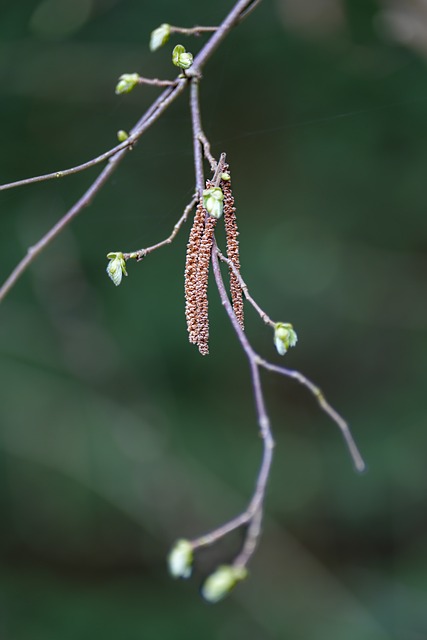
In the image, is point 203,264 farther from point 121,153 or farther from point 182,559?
point 182,559

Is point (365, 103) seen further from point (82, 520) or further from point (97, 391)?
point (82, 520)

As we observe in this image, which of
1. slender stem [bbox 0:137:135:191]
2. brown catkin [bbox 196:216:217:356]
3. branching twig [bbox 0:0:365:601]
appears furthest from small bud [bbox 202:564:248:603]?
slender stem [bbox 0:137:135:191]

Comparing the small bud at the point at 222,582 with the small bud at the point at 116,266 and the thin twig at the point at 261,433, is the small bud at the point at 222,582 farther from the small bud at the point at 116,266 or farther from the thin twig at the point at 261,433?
the small bud at the point at 116,266

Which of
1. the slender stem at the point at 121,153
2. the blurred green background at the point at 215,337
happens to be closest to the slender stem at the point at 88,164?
the slender stem at the point at 121,153

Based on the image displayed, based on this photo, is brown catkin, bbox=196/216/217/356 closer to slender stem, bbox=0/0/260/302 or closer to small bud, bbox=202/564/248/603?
slender stem, bbox=0/0/260/302

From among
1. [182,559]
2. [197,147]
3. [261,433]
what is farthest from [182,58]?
[182,559]

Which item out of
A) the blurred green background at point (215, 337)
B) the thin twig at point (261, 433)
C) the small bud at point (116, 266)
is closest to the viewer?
the thin twig at point (261, 433)
